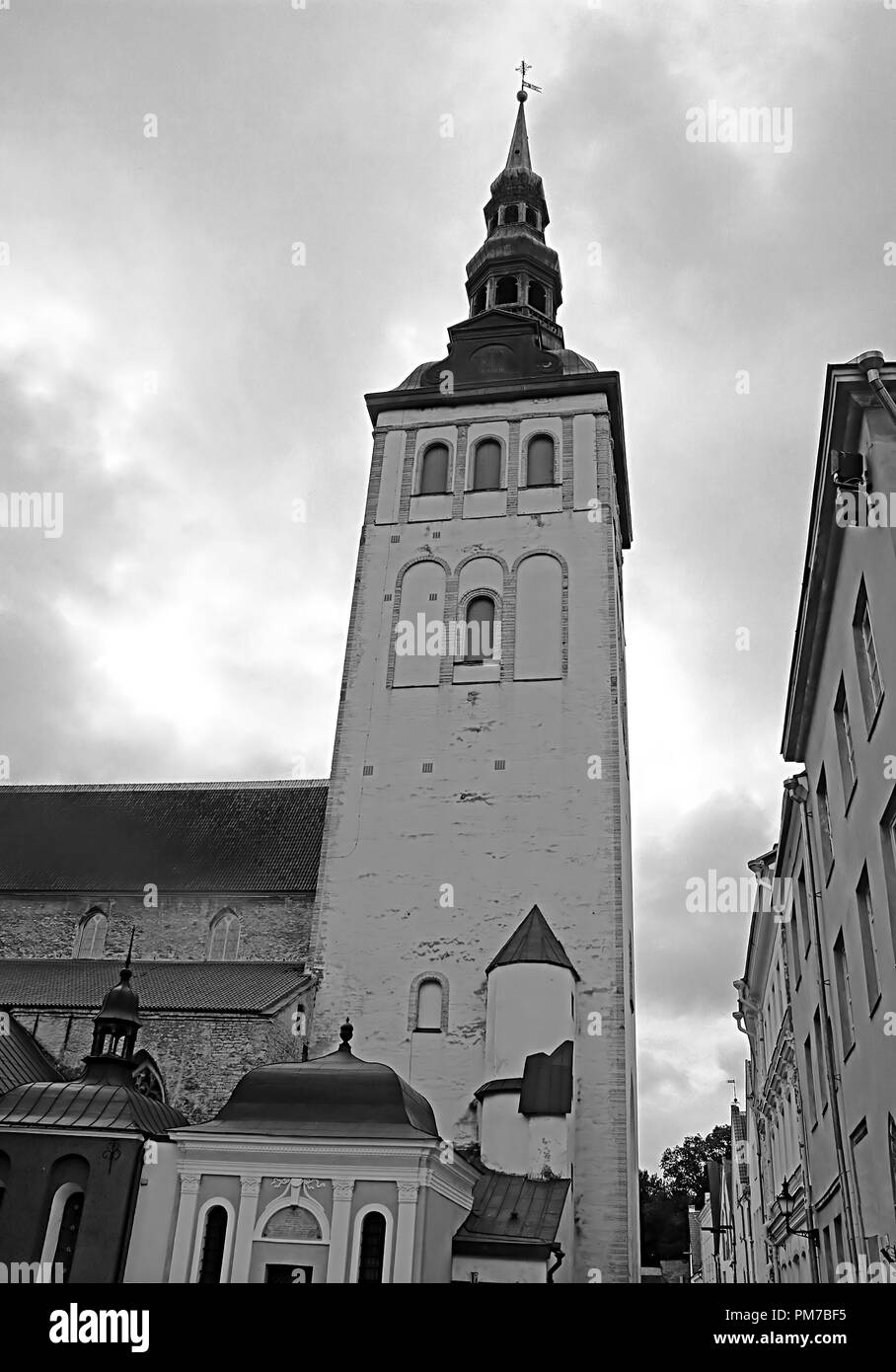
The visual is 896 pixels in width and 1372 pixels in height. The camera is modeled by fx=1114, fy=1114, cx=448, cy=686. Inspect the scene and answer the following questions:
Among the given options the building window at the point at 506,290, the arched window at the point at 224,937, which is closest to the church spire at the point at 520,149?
the building window at the point at 506,290

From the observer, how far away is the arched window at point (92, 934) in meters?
24.6

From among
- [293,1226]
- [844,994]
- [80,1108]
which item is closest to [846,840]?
[844,994]

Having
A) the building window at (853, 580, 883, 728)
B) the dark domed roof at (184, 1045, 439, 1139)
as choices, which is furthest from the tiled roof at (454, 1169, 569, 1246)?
the building window at (853, 580, 883, 728)

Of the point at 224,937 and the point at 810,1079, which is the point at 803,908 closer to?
the point at 810,1079

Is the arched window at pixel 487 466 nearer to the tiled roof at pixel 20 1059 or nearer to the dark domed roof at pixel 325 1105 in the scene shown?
the dark domed roof at pixel 325 1105

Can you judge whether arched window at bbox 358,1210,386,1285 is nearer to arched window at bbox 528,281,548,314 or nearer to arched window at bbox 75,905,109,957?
arched window at bbox 75,905,109,957

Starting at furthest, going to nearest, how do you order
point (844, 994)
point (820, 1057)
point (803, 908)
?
point (803, 908) < point (820, 1057) < point (844, 994)

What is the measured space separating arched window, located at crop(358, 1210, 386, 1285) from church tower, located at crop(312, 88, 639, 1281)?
15.0ft

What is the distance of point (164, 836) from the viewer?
86.7 ft

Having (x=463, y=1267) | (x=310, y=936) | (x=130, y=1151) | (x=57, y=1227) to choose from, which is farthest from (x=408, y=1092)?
(x=310, y=936)

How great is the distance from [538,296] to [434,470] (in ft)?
26.5

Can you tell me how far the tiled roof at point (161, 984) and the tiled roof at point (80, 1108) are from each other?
2805 mm
